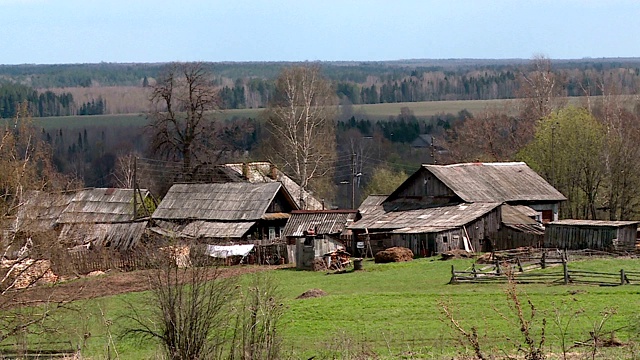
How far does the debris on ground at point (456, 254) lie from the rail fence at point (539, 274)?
3.82m

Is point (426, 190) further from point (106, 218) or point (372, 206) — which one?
point (106, 218)

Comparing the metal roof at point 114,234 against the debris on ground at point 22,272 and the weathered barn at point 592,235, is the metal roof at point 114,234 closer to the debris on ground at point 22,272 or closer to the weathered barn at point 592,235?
the weathered barn at point 592,235

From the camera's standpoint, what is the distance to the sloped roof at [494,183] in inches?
2079

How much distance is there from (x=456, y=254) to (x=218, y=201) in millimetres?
16992

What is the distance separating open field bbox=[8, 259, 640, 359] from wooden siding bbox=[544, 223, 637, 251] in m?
4.64

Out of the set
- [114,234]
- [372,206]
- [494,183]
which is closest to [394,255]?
[494,183]

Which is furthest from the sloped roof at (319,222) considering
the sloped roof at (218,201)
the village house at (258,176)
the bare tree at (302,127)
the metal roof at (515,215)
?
the village house at (258,176)

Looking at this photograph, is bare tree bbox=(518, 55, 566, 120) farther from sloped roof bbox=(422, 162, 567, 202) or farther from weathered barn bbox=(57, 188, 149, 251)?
weathered barn bbox=(57, 188, 149, 251)

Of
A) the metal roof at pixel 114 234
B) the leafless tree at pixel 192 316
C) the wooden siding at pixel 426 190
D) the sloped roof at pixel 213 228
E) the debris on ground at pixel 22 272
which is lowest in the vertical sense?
the metal roof at pixel 114 234

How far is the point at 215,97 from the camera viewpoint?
6794 centimetres

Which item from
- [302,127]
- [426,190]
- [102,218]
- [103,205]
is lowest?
[102,218]

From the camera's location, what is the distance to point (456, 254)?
146 feet

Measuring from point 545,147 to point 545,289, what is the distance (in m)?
30.5

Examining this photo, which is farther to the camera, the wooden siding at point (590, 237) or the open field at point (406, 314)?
the wooden siding at point (590, 237)
